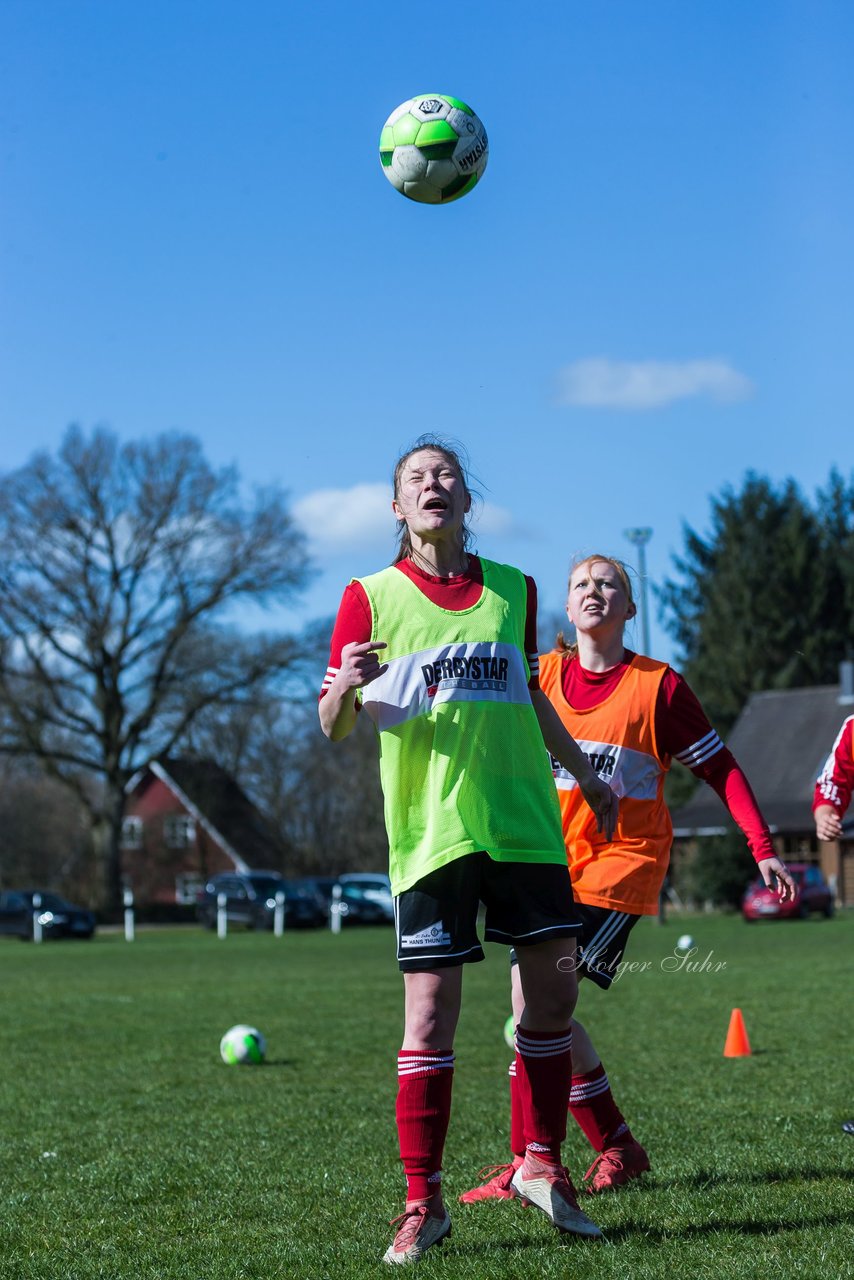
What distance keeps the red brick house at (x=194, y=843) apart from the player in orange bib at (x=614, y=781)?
61.3 meters

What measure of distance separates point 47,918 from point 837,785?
118 ft

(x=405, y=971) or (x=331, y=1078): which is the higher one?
(x=405, y=971)

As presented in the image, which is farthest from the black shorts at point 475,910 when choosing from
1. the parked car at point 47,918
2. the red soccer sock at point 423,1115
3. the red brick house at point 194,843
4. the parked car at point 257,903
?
the red brick house at point 194,843

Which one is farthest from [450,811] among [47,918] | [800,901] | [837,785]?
[47,918]

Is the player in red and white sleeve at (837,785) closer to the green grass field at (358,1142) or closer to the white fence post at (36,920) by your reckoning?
the green grass field at (358,1142)

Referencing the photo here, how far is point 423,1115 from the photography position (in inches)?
165

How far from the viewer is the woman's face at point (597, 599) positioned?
5.50 metres

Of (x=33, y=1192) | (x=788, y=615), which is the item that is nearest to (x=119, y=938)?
(x=788, y=615)

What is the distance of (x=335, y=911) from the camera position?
3972cm

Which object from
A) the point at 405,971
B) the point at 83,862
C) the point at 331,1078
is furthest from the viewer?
the point at 83,862

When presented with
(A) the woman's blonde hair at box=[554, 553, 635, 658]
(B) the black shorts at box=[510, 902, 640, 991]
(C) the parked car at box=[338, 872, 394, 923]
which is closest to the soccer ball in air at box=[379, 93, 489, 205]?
(A) the woman's blonde hair at box=[554, 553, 635, 658]

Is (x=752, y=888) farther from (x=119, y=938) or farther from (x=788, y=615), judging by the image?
(x=788, y=615)

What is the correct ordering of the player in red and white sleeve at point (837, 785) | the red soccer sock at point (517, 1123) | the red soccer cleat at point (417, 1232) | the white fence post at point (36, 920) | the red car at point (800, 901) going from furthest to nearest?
the white fence post at point (36, 920)
the red car at point (800, 901)
the player in red and white sleeve at point (837, 785)
the red soccer sock at point (517, 1123)
the red soccer cleat at point (417, 1232)

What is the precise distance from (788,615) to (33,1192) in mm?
57506
